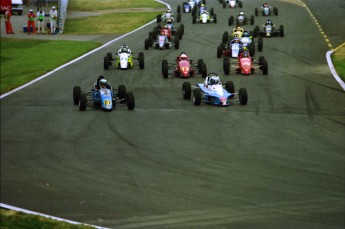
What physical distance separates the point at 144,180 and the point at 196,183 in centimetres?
116

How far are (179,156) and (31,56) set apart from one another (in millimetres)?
21797

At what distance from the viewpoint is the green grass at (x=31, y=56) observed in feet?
108

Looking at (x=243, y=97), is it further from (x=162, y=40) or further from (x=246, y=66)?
(x=162, y=40)

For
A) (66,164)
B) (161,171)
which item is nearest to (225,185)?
(161,171)

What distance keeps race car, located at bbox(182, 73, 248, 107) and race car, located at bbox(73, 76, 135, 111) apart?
8.08 ft

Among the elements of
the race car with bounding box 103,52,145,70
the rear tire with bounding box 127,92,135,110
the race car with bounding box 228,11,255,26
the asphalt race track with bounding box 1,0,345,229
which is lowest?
the asphalt race track with bounding box 1,0,345,229

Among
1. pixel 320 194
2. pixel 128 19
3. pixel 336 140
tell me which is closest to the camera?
pixel 320 194

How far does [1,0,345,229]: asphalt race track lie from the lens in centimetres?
1552

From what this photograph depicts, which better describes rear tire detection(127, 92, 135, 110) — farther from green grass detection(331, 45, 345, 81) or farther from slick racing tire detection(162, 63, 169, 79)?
green grass detection(331, 45, 345, 81)

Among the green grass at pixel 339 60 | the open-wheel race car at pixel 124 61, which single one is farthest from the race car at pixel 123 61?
the green grass at pixel 339 60

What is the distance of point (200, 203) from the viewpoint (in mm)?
15961

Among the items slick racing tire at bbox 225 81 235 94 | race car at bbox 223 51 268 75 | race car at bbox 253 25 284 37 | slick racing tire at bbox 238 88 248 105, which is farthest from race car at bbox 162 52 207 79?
race car at bbox 253 25 284 37

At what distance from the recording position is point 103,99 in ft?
85.3

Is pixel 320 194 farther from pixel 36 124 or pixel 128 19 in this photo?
pixel 128 19
